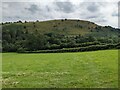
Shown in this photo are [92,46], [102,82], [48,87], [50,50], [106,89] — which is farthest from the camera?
[50,50]

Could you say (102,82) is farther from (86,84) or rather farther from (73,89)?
(73,89)

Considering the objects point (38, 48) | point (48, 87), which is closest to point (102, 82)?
point (48, 87)

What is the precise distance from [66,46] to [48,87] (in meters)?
83.9

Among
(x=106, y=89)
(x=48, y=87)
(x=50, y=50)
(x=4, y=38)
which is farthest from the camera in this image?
(x=4, y=38)

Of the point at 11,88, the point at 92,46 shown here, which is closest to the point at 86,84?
the point at 11,88

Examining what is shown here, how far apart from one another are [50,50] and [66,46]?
7.85 m

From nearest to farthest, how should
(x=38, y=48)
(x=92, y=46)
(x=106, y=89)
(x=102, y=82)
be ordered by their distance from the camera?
(x=106, y=89), (x=102, y=82), (x=92, y=46), (x=38, y=48)

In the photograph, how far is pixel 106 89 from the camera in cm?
1686

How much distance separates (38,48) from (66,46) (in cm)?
1375

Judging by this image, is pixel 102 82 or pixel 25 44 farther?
pixel 25 44

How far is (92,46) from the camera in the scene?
90750 millimetres

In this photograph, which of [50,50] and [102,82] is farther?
[50,50]

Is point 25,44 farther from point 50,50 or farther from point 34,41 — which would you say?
point 50,50

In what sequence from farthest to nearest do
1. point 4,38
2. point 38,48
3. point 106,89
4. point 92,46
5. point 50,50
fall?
point 4,38, point 38,48, point 50,50, point 92,46, point 106,89
